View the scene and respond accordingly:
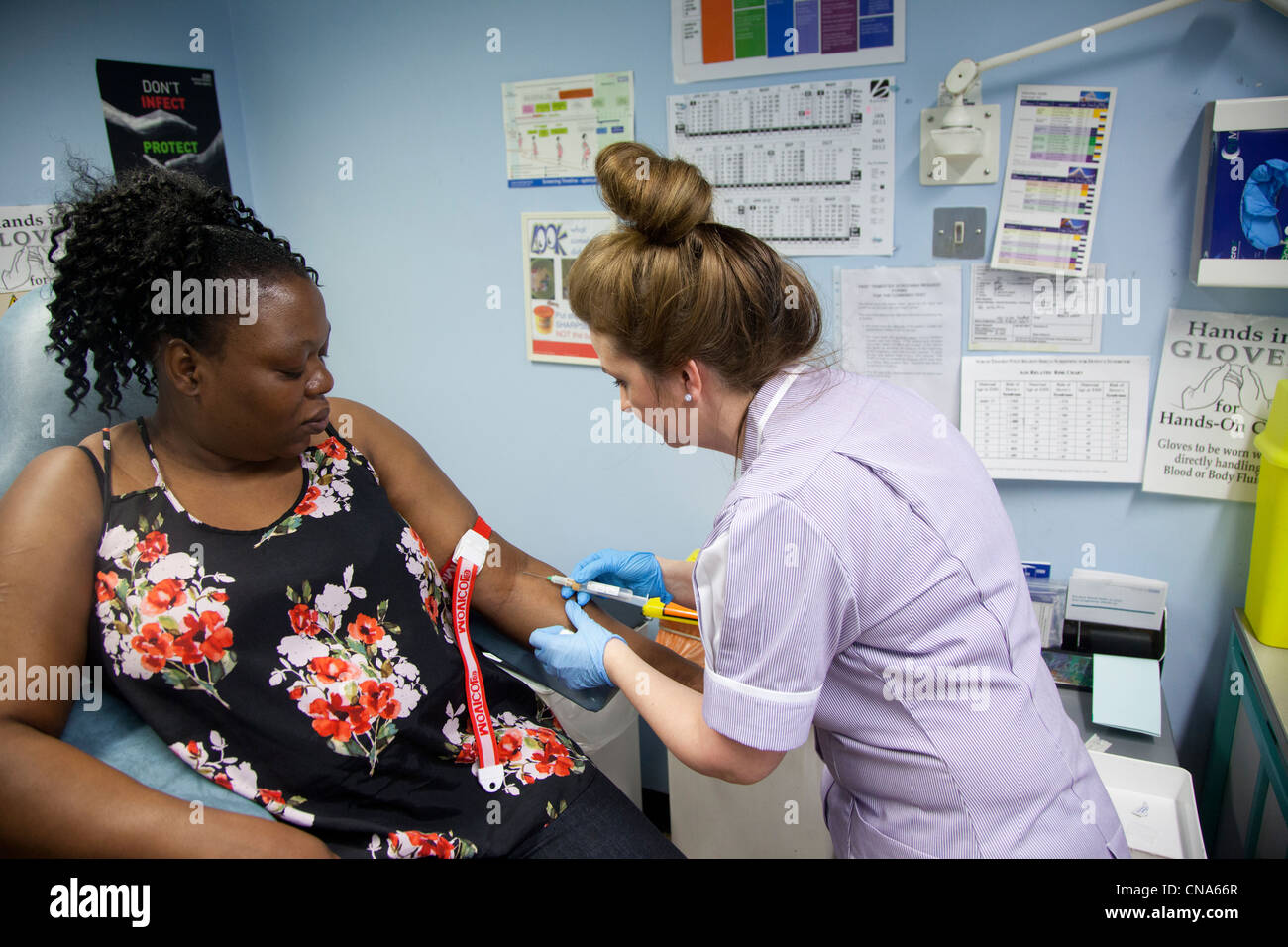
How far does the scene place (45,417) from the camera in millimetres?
1183

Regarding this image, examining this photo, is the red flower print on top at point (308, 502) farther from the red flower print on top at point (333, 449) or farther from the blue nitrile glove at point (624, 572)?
the blue nitrile glove at point (624, 572)

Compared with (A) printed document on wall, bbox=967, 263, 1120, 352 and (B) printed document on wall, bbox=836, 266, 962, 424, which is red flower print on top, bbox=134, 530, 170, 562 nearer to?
(B) printed document on wall, bbox=836, 266, 962, 424

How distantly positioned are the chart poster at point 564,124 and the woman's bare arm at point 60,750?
127 centimetres

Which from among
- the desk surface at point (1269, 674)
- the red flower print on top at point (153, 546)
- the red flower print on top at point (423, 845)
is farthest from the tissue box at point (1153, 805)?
the red flower print on top at point (153, 546)

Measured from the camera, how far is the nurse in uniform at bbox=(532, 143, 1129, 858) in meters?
0.93

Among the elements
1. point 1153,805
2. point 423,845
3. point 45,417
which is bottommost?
point 1153,805

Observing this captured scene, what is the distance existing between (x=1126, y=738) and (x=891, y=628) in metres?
0.95

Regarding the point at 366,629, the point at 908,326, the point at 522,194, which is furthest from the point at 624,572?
the point at 522,194

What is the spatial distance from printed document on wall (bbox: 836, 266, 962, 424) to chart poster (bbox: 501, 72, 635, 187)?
0.61 m

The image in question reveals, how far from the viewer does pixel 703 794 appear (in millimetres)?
1850

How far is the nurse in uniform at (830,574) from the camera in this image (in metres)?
0.93

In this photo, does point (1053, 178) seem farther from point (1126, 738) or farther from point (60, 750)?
point (60, 750)

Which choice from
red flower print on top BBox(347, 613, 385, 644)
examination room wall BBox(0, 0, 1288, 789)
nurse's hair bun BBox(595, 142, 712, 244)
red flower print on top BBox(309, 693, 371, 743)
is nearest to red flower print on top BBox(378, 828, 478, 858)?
red flower print on top BBox(309, 693, 371, 743)
